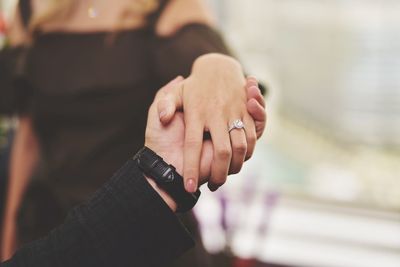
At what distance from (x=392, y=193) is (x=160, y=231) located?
5.84ft

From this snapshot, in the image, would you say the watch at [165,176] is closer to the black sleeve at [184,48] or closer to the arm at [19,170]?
the black sleeve at [184,48]

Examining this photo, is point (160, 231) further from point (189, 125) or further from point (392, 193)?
A: point (392, 193)

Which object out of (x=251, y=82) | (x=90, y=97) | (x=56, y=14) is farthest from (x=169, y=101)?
(x=56, y=14)

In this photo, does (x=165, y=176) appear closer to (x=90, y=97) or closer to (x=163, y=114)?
(x=163, y=114)

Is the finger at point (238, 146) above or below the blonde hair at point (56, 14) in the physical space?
below

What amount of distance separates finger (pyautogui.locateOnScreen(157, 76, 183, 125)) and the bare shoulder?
0.31m

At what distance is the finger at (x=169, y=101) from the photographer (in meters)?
0.60

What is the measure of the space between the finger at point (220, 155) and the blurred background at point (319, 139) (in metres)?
1.33

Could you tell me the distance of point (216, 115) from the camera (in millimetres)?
604

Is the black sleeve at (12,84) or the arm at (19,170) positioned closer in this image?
the black sleeve at (12,84)

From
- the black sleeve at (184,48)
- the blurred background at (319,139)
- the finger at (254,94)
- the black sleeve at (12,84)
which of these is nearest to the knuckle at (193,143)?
the finger at (254,94)

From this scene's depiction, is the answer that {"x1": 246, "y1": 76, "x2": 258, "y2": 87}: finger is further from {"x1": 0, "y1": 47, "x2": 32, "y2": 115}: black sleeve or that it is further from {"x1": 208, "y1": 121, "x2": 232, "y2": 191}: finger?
{"x1": 0, "y1": 47, "x2": 32, "y2": 115}: black sleeve

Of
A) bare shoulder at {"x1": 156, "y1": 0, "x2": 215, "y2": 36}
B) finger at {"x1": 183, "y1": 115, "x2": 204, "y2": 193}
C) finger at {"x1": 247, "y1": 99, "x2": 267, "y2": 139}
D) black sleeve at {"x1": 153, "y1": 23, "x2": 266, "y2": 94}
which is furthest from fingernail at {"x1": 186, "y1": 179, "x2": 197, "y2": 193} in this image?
bare shoulder at {"x1": 156, "y1": 0, "x2": 215, "y2": 36}

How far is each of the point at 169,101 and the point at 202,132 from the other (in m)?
0.07
